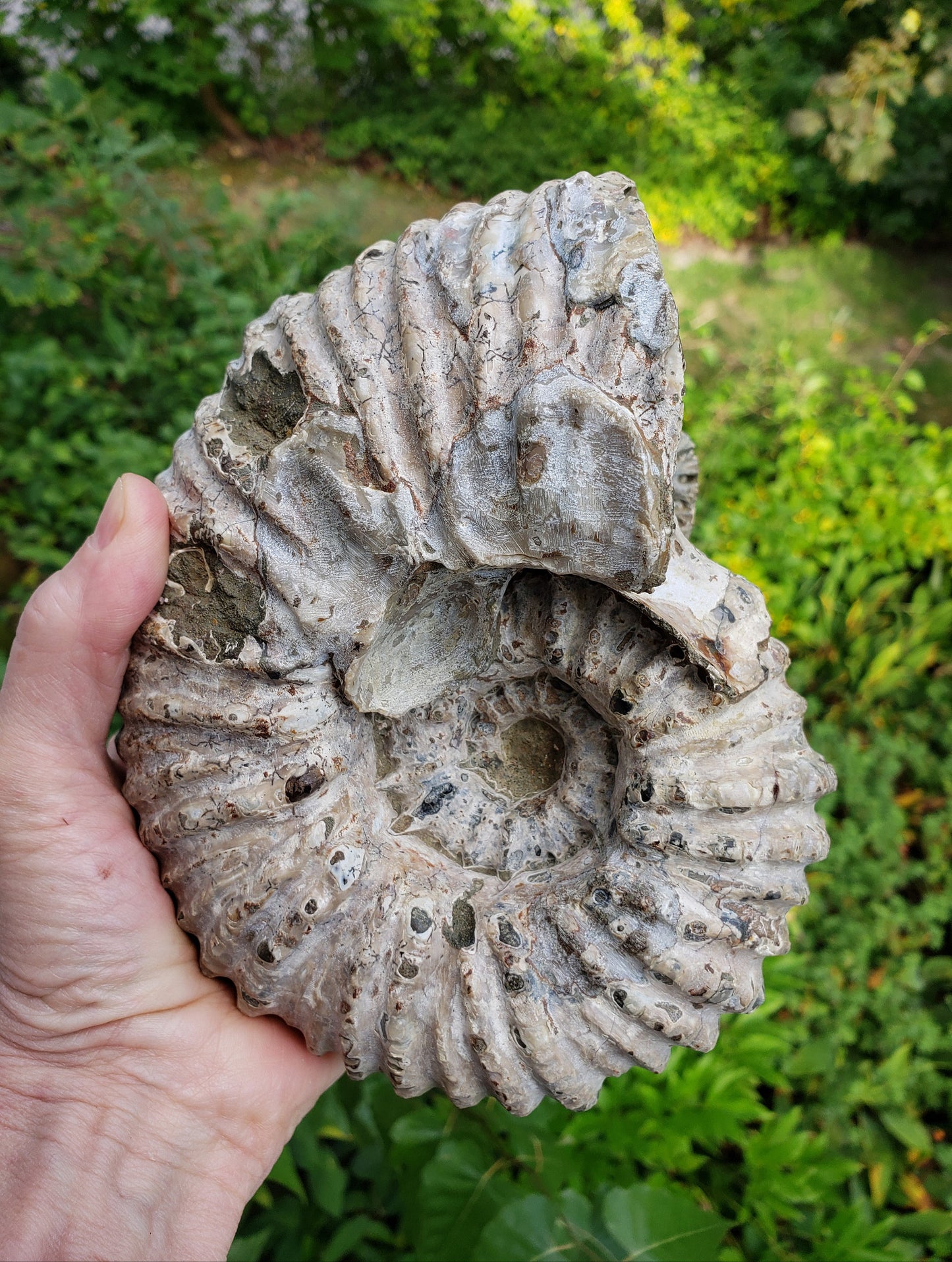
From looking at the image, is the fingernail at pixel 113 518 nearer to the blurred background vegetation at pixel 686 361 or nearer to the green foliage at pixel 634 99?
the blurred background vegetation at pixel 686 361

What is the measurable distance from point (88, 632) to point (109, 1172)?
0.66m

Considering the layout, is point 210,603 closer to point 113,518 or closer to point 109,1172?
point 113,518

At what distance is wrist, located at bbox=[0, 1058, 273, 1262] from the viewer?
3.33 feet

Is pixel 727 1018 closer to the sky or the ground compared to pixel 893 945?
closer to the sky

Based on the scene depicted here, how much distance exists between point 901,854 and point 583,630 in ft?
5.67

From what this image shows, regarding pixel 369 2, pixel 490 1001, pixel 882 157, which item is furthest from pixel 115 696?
pixel 882 157

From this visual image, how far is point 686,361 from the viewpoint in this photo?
9.68 feet

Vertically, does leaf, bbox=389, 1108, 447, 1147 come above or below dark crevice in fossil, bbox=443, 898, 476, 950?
below

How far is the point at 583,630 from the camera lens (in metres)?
1.03

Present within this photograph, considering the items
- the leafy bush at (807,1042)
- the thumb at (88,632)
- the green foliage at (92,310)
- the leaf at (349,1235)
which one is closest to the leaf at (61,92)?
the green foliage at (92,310)

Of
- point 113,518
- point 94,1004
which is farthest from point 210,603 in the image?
point 94,1004

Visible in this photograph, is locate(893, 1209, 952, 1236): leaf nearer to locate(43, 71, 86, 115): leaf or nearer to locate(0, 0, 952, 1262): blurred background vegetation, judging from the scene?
locate(0, 0, 952, 1262): blurred background vegetation

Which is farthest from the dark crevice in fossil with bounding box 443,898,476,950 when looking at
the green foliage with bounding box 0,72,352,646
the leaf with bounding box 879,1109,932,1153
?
the leaf with bounding box 879,1109,932,1153

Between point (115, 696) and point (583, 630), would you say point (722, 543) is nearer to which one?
point (583, 630)
